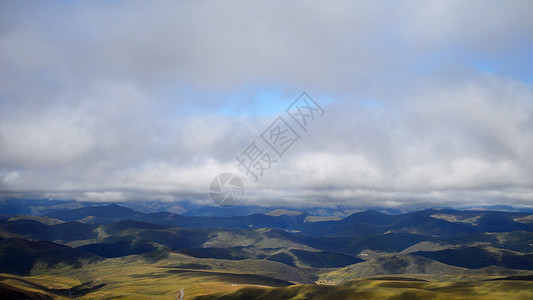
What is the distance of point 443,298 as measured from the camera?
194 metres

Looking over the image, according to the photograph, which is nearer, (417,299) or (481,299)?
(481,299)

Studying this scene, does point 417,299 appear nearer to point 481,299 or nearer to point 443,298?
point 443,298

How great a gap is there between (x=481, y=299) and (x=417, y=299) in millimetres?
31717

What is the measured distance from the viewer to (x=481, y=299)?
186 metres

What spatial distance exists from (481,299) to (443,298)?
18.1 metres

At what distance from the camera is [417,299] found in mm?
199875

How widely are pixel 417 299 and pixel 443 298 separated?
1359 centimetres

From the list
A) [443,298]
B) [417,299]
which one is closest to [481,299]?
[443,298]
